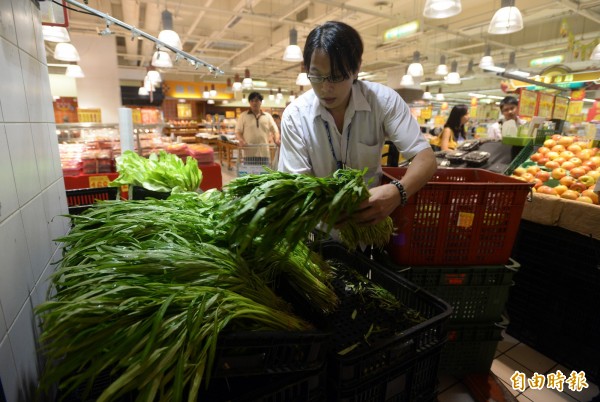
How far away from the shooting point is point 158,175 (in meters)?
2.24

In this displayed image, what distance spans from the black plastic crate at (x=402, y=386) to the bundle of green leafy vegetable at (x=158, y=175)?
1659 millimetres

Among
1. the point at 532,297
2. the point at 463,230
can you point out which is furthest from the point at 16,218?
the point at 532,297

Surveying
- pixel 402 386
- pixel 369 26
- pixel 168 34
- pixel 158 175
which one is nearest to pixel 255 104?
pixel 168 34

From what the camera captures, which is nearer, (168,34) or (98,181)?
(98,181)

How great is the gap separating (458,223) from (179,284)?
1283mm

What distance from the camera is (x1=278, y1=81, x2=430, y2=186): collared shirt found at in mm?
1627

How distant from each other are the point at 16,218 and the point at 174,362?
2.37ft

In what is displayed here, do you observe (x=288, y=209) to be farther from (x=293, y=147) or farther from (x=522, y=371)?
(x=522, y=371)

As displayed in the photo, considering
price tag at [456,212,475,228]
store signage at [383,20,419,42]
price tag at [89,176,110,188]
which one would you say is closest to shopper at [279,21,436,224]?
price tag at [456,212,475,228]

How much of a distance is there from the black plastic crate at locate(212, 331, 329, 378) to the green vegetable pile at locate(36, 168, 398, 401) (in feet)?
0.14

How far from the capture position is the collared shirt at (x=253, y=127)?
6.66m

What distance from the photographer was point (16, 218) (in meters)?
0.99

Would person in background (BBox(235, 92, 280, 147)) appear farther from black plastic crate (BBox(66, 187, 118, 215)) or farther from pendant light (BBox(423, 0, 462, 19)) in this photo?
black plastic crate (BBox(66, 187, 118, 215))

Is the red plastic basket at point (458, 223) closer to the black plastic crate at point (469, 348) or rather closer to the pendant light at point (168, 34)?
the black plastic crate at point (469, 348)
